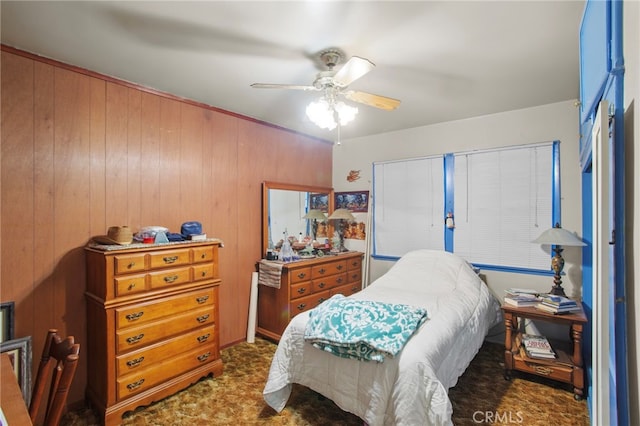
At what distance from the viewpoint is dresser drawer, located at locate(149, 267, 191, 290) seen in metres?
2.22

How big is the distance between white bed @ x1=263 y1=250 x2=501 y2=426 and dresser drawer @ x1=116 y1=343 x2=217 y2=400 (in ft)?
2.44

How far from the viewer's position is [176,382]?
2.32m

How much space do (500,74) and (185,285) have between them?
298cm

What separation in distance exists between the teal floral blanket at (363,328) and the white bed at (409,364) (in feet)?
0.19

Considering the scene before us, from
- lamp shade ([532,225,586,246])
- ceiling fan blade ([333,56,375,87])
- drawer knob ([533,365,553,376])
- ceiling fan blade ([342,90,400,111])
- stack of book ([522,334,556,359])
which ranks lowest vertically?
drawer knob ([533,365,553,376])

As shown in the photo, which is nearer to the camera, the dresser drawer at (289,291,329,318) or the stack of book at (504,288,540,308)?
the stack of book at (504,288,540,308)

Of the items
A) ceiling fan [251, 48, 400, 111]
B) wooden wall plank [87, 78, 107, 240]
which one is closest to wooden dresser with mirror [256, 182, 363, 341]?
wooden wall plank [87, 78, 107, 240]

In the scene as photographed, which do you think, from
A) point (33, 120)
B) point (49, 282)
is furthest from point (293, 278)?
point (33, 120)

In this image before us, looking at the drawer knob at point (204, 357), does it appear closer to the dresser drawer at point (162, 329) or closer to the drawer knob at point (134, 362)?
the dresser drawer at point (162, 329)

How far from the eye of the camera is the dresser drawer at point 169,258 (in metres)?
2.23

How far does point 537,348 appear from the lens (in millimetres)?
2498

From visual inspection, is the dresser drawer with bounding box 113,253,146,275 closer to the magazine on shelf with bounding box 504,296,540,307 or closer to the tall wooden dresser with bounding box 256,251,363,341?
the tall wooden dresser with bounding box 256,251,363,341

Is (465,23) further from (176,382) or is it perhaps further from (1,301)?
(1,301)

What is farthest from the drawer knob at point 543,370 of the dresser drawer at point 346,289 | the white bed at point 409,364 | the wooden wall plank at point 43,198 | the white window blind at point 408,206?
the wooden wall plank at point 43,198
